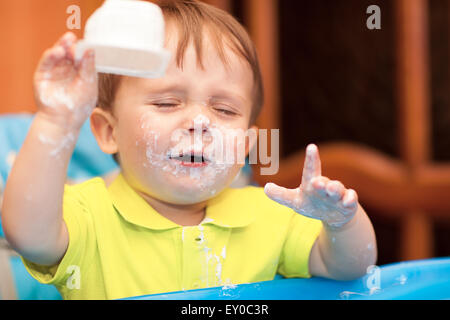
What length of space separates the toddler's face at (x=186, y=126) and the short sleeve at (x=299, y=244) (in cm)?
11

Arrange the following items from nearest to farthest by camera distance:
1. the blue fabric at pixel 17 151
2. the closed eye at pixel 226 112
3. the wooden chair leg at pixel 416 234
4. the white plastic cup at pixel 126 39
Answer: the white plastic cup at pixel 126 39
the closed eye at pixel 226 112
the blue fabric at pixel 17 151
the wooden chair leg at pixel 416 234

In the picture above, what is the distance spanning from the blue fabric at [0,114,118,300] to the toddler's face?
0.95ft

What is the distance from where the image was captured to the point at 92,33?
398 mm

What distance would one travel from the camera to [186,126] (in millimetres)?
459

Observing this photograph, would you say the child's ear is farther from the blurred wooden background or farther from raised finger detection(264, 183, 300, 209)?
the blurred wooden background

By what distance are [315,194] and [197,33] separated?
0.17 meters

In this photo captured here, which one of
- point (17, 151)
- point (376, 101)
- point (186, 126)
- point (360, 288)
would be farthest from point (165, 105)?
point (376, 101)

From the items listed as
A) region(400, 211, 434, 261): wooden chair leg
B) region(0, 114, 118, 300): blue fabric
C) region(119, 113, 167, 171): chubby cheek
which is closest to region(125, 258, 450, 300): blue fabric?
region(119, 113, 167, 171): chubby cheek

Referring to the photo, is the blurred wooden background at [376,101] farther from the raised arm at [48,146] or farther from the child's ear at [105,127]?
the raised arm at [48,146]

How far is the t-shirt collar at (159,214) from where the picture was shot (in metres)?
0.53

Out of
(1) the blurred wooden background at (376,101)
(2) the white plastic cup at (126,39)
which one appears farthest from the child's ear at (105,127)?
(1) the blurred wooden background at (376,101)

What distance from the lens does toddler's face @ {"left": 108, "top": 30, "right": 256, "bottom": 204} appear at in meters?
0.46

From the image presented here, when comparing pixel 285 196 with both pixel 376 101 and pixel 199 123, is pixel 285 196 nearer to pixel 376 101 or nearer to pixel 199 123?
pixel 199 123

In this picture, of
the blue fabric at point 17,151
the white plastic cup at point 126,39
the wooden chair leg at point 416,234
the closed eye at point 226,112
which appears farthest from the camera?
the wooden chair leg at point 416,234
